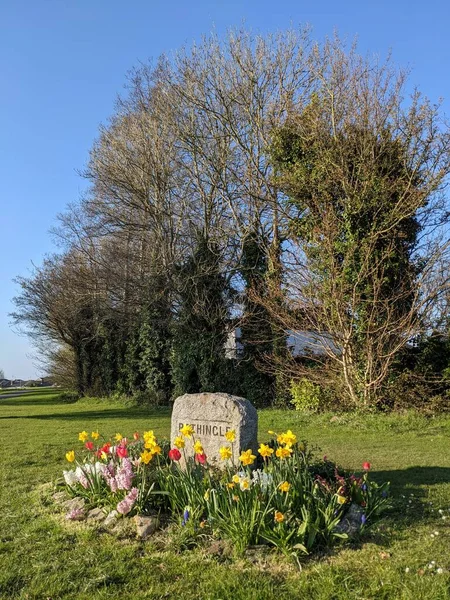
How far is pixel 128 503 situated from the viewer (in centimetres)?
492

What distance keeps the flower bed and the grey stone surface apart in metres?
0.19

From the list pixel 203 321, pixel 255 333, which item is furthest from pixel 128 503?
pixel 203 321

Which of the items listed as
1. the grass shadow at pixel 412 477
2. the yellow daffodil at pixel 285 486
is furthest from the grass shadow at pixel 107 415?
the yellow daffodil at pixel 285 486

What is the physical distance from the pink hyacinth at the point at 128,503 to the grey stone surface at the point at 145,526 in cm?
20

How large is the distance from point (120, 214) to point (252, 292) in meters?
7.57

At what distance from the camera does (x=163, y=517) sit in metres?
4.92

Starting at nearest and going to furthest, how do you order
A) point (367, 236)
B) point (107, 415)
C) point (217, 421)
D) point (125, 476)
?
point (125, 476) < point (217, 421) < point (367, 236) < point (107, 415)

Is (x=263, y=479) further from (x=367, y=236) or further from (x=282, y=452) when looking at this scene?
(x=367, y=236)

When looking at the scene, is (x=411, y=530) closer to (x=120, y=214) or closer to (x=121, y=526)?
(x=121, y=526)

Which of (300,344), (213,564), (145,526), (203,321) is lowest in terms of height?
(213,564)

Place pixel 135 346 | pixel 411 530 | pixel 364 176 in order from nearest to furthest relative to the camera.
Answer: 1. pixel 411 530
2. pixel 364 176
3. pixel 135 346

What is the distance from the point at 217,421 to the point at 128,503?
144 cm

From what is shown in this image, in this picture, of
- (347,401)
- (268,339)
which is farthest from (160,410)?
(347,401)

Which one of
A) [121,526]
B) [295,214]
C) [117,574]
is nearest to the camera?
[117,574]
